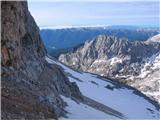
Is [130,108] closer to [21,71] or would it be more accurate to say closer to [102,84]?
[102,84]

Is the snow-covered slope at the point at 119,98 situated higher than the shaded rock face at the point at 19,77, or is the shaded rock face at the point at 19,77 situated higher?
the shaded rock face at the point at 19,77

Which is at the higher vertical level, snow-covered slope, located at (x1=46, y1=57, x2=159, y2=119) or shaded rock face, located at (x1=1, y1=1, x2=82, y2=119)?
shaded rock face, located at (x1=1, y1=1, x2=82, y2=119)

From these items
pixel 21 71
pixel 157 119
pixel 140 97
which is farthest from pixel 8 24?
pixel 140 97

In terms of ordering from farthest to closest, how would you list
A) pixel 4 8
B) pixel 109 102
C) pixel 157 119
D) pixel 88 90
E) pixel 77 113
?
pixel 88 90 → pixel 109 102 → pixel 157 119 → pixel 77 113 → pixel 4 8

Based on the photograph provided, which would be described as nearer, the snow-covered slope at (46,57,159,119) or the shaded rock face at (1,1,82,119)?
the shaded rock face at (1,1,82,119)

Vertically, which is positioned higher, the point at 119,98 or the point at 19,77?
the point at 19,77

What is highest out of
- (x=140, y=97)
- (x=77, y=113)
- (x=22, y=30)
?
(x=22, y=30)

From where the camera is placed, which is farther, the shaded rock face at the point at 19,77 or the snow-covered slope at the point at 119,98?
the snow-covered slope at the point at 119,98

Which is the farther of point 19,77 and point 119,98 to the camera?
point 119,98

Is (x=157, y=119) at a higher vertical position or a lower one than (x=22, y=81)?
lower

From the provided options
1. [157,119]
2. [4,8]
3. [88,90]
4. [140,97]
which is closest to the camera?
[4,8]

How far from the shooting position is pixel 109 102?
7056cm

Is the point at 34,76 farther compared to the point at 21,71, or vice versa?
the point at 34,76

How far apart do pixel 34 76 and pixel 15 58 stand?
6.25 m
